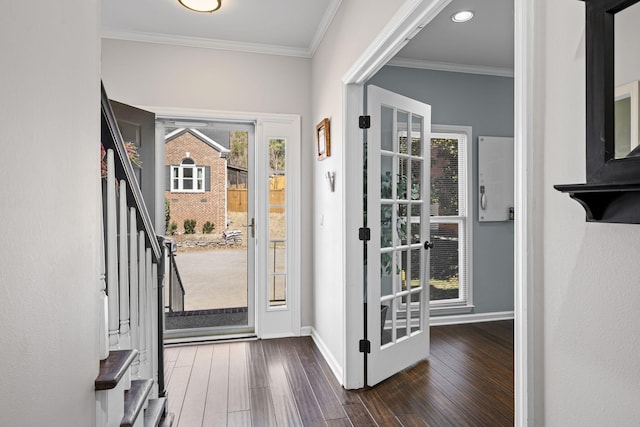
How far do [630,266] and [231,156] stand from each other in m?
3.48

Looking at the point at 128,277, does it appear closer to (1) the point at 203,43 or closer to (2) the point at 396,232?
(2) the point at 396,232

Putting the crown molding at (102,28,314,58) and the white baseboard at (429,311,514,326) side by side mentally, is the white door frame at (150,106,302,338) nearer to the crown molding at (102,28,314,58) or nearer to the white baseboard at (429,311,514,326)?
the crown molding at (102,28,314,58)

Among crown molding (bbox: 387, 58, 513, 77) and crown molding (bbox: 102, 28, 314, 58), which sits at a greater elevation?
crown molding (bbox: 102, 28, 314, 58)

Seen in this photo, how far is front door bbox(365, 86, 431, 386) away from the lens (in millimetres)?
2652

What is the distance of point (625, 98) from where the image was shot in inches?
31.1

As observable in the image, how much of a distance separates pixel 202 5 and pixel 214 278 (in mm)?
2430

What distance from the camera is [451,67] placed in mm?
3934

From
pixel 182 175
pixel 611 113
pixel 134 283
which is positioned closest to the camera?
pixel 611 113

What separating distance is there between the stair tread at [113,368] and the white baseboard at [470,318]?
130 inches

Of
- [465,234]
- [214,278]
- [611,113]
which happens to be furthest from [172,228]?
[611,113]

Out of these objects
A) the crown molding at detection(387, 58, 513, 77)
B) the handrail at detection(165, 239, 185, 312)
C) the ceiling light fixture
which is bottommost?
the handrail at detection(165, 239, 185, 312)

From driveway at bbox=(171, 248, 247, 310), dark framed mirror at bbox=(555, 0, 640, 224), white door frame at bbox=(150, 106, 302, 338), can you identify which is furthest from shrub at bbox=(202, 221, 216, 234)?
dark framed mirror at bbox=(555, 0, 640, 224)

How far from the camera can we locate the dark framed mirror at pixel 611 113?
30.3 inches

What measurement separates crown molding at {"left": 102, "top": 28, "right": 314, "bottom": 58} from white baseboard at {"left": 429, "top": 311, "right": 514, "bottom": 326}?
118 inches
